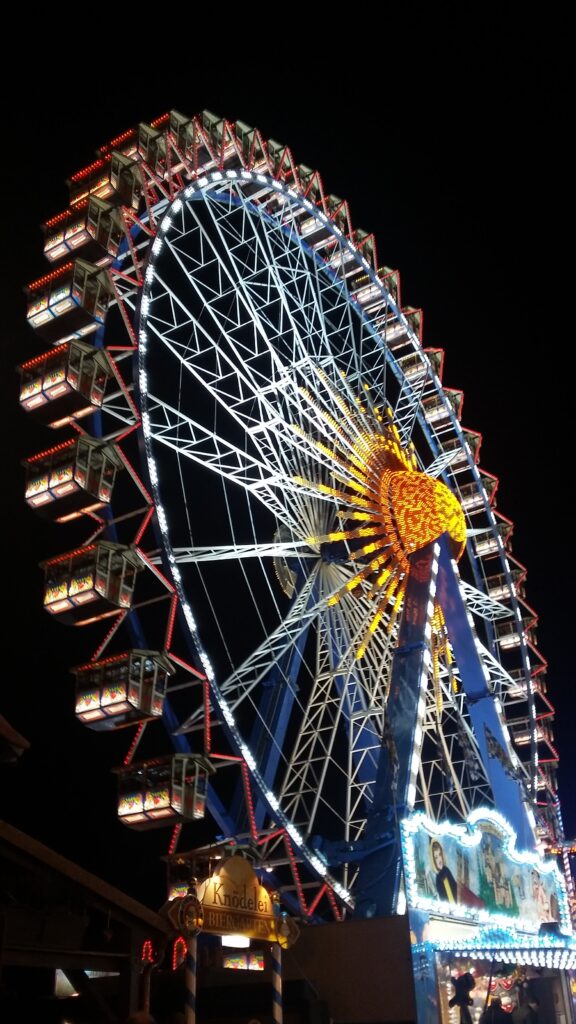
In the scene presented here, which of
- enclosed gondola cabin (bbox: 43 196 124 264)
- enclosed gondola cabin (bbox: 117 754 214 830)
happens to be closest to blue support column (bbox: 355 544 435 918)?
enclosed gondola cabin (bbox: 117 754 214 830)

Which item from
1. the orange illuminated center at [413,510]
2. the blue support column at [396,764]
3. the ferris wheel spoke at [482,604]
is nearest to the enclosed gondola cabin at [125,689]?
the blue support column at [396,764]

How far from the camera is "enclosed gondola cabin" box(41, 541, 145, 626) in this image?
14.5 meters

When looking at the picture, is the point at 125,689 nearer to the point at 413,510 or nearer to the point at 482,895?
the point at 482,895

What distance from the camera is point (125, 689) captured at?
14.0 m

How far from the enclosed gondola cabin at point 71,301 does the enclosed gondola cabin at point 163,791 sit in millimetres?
6943

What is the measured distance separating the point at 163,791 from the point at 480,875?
18.5 ft

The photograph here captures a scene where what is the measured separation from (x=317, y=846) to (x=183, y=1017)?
25.9 feet

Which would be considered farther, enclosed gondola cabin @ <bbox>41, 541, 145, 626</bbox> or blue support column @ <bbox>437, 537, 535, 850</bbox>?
blue support column @ <bbox>437, 537, 535, 850</bbox>

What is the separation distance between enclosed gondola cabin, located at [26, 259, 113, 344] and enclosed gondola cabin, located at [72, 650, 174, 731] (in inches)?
213

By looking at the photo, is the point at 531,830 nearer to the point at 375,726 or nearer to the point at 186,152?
the point at 375,726

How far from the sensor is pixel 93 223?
1672cm

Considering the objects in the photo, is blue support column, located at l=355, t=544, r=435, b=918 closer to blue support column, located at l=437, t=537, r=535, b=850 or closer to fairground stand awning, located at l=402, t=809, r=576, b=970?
fairground stand awning, located at l=402, t=809, r=576, b=970

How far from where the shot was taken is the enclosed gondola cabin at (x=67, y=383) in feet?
49.9

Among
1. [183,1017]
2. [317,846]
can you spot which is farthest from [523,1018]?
[183,1017]
